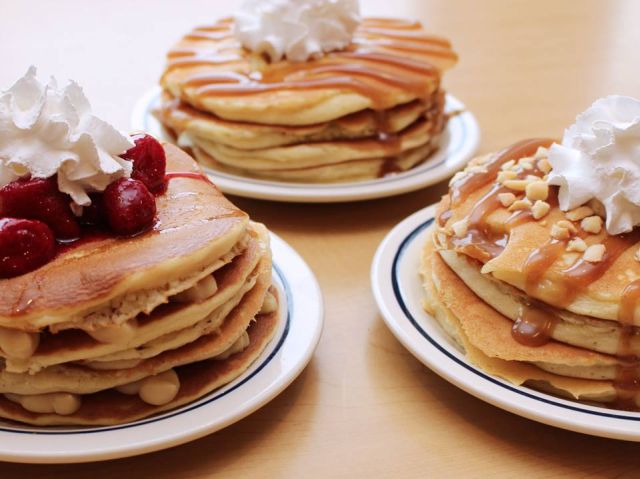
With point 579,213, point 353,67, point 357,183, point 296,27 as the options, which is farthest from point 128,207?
point 296,27

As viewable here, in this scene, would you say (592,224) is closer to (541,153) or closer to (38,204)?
(541,153)

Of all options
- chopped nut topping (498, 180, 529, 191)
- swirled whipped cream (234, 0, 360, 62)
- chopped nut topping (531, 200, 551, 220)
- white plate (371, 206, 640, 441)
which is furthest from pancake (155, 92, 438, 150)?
chopped nut topping (531, 200, 551, 220)

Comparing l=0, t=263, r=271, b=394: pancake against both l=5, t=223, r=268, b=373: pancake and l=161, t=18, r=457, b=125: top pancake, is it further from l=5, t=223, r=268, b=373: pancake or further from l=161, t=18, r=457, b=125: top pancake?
l=161, t=18, r=457, b=125: top pancake

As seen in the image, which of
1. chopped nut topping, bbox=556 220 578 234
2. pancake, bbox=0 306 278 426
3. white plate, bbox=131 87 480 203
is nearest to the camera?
pancake, bbox=0 306 278 426

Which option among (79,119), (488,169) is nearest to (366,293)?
(488,169)

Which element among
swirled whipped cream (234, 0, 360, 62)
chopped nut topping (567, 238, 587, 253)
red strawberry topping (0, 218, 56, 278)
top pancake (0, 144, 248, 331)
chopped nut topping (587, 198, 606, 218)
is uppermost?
swirled whipped cream (234, 0, 360, 62)

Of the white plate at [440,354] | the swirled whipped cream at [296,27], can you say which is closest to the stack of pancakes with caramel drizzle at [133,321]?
the white plate at [440,354]

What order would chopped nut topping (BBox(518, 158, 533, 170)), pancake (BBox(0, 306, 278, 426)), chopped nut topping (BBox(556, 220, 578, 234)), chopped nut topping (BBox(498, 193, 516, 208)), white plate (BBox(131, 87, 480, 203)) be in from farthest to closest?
white plate (BBox(131, 87, 480, 203)) → chopped nut topping (BBox(518, 158, 533, 170)) → chopped nut topping (BBox(498, 193, 516, 208)) → chopped nut topping (BBox(556, 220, 578, 234)) → pancake (BBox(0, 306, 278, 426))
